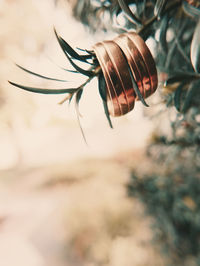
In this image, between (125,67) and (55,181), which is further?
(55,181)

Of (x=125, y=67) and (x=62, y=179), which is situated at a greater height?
(x=125, y=67)

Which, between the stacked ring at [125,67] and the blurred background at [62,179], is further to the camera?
the blurred background at [62,179]

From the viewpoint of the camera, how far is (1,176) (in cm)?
627

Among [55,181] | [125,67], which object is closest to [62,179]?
[55,181]

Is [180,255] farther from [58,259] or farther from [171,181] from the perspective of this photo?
[58,259]

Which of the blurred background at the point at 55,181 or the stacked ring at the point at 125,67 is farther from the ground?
the stacked ring at the point at 125,67

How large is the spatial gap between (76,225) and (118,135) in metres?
4.40

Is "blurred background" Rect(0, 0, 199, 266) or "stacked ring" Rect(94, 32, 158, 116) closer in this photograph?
"stacked ring" Rect(94, 32, 158, 116)

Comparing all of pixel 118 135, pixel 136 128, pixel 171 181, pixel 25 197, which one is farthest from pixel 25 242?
pixel 136 128

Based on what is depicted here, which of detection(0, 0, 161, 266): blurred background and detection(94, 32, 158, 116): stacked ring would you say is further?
detection(0, 0, 161, 266): blurred background

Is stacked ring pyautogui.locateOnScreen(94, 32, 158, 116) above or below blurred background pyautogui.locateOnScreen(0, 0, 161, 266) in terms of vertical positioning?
above

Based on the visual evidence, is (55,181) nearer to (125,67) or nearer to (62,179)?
(62,179)

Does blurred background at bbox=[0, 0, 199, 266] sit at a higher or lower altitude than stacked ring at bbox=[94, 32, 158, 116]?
lower

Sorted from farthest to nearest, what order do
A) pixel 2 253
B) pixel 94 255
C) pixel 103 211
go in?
1. pixel 103 211
2. pixel 2 253
3. pixel 94 255
